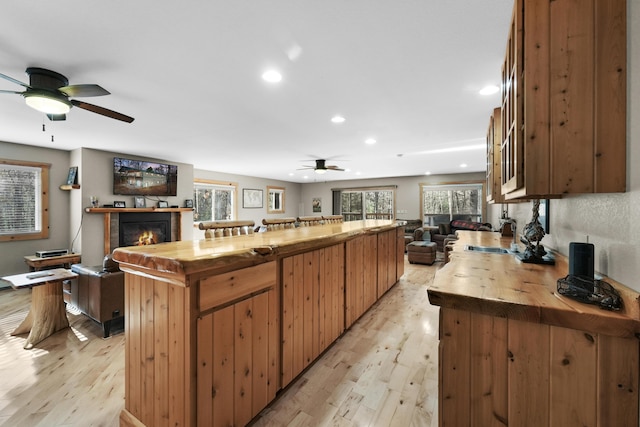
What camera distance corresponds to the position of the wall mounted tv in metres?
5.18

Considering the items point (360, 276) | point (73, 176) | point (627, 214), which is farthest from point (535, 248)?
point (73, 176)

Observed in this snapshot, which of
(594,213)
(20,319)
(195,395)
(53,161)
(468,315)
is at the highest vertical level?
(53,161)

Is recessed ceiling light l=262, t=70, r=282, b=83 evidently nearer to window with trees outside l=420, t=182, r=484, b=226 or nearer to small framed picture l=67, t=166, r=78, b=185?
small framed picture l=67, t=166, r=78, b=185

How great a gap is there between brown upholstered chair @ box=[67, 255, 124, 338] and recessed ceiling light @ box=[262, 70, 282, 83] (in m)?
2.44

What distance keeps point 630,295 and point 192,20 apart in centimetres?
240

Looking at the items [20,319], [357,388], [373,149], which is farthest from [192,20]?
[20,319]

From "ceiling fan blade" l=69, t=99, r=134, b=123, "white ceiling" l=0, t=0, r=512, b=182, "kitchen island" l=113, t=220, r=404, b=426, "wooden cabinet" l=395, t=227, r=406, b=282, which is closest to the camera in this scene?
"kitchen island" l=113, t=220, r=404, b=426

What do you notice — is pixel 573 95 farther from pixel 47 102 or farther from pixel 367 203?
pixel 367 203

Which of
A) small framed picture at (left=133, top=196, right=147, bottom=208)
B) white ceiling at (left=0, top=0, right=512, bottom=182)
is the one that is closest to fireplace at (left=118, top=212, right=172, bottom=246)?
small framed picture at (left=133, top=196, right=147, bottom=208)

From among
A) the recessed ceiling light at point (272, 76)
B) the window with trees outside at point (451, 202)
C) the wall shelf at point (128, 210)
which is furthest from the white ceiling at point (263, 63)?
the window with trees outside at point (451, 202)

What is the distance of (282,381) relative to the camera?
1.84 m

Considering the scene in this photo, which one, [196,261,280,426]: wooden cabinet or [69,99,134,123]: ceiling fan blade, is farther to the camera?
[69,99,134,123]: ceiling fan blade

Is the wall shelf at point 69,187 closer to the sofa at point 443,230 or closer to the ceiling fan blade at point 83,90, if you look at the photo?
the ceiling fan blade at point 83,90

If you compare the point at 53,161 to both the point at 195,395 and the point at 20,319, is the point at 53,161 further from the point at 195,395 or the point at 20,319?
the point at 195,395
